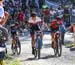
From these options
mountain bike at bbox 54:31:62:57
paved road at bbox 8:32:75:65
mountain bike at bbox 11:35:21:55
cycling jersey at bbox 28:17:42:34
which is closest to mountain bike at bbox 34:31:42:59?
cycling jersey at bbox 28:17:42:34

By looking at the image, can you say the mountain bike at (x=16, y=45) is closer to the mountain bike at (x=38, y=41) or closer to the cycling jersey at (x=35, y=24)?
the cycling jersey at (x=35, y=24)

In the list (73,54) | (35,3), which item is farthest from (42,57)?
(35,3)

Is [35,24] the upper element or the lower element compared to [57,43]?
upper

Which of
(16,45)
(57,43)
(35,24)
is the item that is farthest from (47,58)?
(16,45)

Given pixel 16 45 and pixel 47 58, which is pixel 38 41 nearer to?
pixel 47 58

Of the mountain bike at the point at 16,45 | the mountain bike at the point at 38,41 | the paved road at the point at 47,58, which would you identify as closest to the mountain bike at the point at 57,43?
the paved road at the point at 47,58

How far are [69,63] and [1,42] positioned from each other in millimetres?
6141

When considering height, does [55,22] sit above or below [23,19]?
above

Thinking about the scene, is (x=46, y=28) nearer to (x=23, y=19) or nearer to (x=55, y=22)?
(x=55, y=22)

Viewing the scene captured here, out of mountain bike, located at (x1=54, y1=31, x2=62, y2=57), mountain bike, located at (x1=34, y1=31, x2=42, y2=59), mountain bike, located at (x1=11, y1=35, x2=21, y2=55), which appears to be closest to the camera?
mountain bike, located at (x1=34, y1=31, x2=42, y2=59)

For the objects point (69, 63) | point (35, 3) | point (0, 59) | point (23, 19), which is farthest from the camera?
point (35, 3)

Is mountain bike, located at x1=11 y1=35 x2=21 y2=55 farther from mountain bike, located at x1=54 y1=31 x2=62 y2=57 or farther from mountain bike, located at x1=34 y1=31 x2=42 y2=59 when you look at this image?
mountain bike, located at x1=54 y1=31 x2=62 y2=57

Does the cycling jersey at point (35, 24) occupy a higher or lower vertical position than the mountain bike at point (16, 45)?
higher

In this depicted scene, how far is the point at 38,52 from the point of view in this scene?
15.2m
